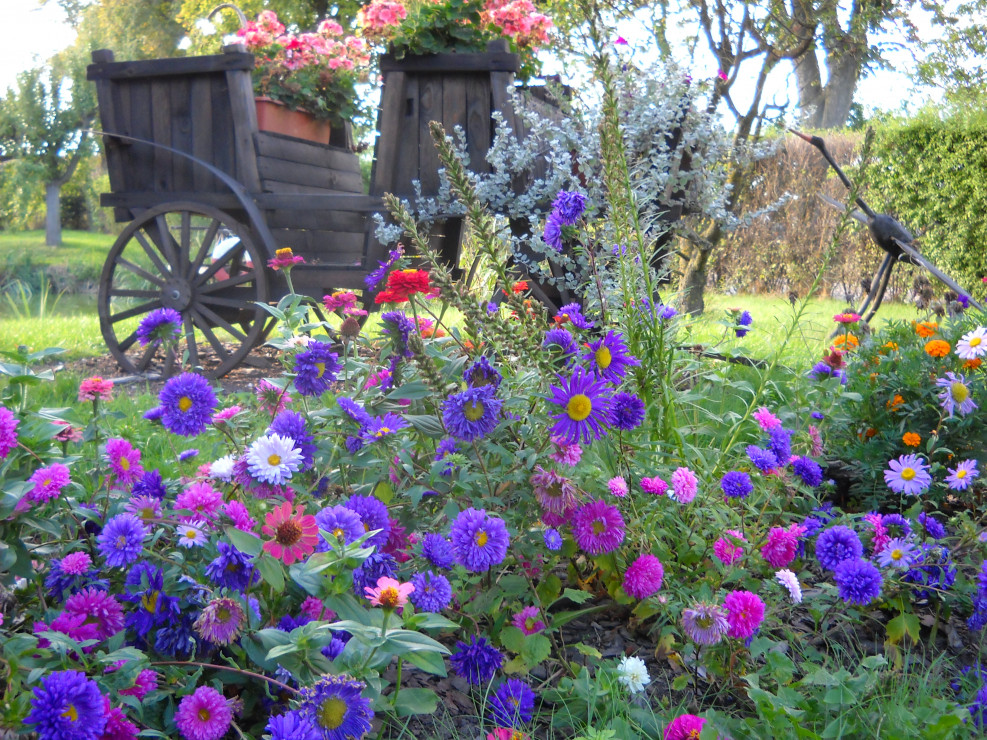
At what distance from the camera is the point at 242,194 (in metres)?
4.40

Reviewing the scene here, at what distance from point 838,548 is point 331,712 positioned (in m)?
0.96

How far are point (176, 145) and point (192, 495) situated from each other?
3856 millimetres

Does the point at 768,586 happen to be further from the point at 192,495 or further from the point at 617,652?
the point at 192,495

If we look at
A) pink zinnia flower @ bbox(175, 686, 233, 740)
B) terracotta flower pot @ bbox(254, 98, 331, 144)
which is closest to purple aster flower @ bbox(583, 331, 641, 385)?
pink zinnia flower @ bbox(175, 686, 233, 740)

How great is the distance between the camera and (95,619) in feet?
4.07

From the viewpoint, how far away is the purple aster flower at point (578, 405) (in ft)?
4.27

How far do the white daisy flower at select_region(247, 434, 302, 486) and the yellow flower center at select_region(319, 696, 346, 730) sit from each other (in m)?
0.39

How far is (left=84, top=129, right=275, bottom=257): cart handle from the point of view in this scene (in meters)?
4.35

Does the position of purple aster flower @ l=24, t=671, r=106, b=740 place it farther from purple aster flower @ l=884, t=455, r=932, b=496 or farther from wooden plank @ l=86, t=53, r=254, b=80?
wooden plank @ l=86, t=53, r=254, b=80

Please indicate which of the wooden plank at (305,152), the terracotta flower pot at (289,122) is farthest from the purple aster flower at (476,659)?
the terracotta flower pot at (289,122)

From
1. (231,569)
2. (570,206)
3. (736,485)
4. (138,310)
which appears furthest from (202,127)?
(736,485)

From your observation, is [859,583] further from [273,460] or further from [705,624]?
[273,460]

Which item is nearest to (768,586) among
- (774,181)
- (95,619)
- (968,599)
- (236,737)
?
(968,599)

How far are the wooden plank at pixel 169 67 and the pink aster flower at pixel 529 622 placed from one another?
3.91 metres
